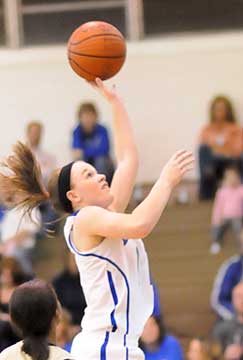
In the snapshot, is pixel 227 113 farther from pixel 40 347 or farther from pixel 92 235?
pixel 40 347

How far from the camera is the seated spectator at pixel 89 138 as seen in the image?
11094 mm

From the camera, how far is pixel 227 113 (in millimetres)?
11320

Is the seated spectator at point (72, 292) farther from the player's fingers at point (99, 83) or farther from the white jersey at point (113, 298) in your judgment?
the white jersey at point (113, 298)

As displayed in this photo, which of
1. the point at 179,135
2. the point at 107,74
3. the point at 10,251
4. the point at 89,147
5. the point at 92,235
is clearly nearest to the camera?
the point at 92,235

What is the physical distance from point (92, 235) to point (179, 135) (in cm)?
754

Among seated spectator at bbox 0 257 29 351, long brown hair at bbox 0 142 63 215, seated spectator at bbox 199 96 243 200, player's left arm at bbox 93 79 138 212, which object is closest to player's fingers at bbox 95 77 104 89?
player's left arm at bbox 93 79 138 212

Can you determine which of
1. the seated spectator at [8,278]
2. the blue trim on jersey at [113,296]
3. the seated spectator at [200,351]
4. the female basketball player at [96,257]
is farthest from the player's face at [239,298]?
the blue trim on jersey at [113,296]

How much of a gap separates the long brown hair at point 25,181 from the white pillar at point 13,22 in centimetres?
774

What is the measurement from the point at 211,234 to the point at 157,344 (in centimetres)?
310

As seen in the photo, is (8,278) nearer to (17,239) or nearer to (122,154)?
(17,239)

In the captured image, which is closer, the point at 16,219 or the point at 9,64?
the point at 16,219

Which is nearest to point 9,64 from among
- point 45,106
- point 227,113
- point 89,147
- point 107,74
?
point 45,106

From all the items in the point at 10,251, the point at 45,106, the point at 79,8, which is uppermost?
the point at 79,8

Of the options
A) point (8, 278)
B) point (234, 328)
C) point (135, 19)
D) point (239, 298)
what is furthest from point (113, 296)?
point (135, 19)
